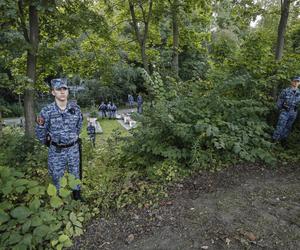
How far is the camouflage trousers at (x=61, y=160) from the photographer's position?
3791 millimetres

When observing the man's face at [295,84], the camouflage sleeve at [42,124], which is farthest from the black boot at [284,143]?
the camouflage sleeve at [42,124]

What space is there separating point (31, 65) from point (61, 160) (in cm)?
286

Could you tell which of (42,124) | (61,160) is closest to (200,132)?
(61,160)

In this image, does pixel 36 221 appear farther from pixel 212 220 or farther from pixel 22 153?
pixel 22 153

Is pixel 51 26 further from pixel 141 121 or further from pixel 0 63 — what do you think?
pixel 141 121

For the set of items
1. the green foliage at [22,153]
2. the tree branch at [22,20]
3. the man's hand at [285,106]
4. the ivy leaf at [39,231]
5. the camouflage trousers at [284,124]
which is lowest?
the green foliage at [22,153]

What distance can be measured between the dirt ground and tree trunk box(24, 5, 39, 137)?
10.5 feet

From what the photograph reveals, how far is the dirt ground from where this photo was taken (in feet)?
9.86

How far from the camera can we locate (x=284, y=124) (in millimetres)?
5887

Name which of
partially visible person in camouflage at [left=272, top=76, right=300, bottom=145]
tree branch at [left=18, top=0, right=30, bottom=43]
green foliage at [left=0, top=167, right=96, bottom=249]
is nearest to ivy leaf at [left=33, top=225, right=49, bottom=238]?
green foliage at [left=0, top=167, right=96, bottom=249]

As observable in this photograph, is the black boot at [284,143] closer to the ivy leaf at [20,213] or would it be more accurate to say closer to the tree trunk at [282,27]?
the tree trunk at [282,27]

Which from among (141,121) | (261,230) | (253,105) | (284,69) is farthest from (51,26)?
(261,230)

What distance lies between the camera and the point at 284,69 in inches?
239

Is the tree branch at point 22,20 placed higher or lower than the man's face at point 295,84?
higher
